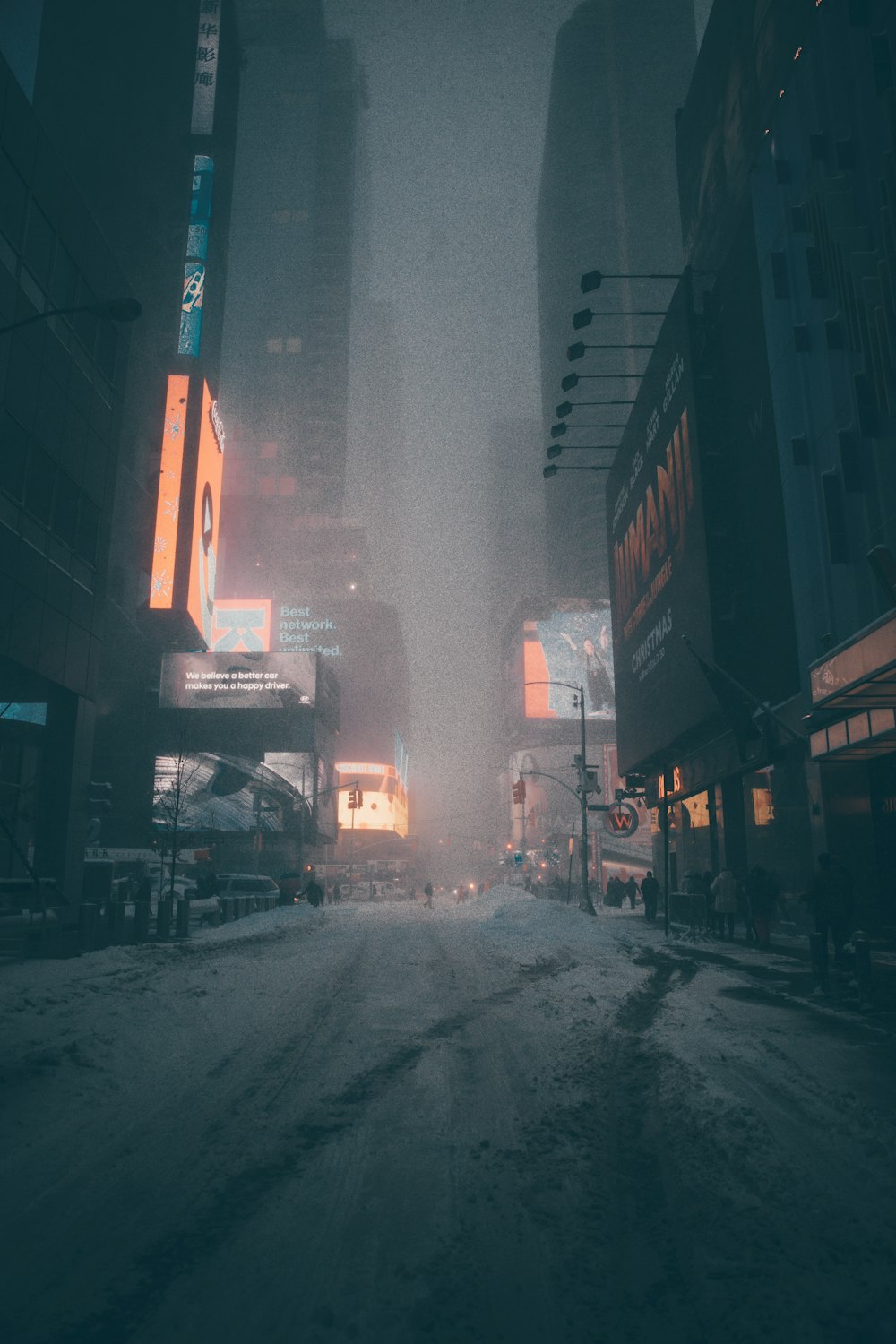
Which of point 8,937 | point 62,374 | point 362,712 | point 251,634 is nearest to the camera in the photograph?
point 8,937

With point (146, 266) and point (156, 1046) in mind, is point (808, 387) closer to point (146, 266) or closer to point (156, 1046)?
point (156, 1046)

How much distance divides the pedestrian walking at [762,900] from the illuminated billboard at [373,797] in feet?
424

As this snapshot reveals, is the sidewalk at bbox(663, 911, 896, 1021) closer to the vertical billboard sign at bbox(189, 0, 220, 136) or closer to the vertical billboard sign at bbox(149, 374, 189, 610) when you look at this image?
the vertical billboard sign at bbox(149, 374, 189, 610)

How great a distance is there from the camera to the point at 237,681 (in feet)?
270

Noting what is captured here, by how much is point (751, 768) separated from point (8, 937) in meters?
21.3

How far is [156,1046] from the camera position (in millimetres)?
8148

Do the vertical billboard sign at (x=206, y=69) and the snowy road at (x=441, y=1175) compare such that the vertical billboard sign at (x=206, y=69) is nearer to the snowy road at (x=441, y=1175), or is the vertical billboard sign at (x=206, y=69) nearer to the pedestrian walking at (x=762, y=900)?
the pedestrian walking at (x=762, y=900)

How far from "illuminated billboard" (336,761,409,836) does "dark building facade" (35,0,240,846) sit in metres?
80.3

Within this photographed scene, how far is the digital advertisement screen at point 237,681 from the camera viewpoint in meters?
79.0

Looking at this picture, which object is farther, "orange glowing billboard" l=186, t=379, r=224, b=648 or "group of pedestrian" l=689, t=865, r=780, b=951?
"orange glowing billboard" l=186, t=379, r=224, b=648

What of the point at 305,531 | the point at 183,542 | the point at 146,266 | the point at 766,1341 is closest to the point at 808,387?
the point at 766,1341

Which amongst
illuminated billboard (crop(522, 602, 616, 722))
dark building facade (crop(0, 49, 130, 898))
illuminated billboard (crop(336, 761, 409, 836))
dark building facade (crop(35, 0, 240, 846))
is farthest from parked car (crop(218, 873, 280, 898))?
illuminated billboard (crop(336, 761, 409, 836))

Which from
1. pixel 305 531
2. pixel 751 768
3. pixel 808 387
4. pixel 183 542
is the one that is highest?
pixel 305 531

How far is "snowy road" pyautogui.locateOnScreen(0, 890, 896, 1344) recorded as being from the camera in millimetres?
3541
